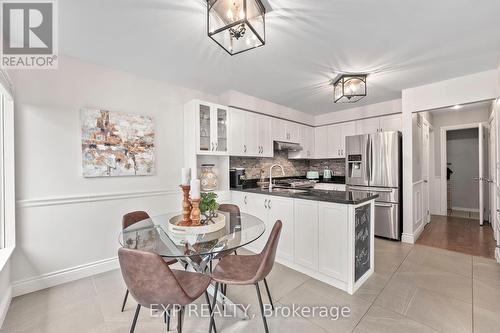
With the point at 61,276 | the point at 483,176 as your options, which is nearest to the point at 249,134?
the point at 61,276

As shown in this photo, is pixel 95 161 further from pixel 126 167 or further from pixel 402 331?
pixel 402 331

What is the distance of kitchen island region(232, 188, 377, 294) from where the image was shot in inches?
87.5

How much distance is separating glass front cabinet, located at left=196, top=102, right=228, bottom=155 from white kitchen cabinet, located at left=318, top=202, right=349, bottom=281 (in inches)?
69.7

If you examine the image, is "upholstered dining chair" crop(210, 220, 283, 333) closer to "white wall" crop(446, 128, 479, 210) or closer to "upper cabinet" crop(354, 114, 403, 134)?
"upper cabinet" crop(354, 114, 403, 134)

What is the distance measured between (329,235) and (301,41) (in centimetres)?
205

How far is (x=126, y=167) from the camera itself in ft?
9.21

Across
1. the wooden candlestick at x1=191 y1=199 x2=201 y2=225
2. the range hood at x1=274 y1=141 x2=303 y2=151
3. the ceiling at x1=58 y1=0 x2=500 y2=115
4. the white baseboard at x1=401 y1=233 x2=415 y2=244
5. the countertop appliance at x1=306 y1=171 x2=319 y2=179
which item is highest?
the ceiling at x1=58 y1=0 x2=500 y2=115

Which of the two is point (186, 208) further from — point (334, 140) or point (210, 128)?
point (334, 140)

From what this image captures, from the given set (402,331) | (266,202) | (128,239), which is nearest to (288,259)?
(266,202)

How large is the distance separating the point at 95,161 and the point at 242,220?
1.91 metres

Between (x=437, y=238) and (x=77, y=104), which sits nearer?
(x=77, y=104)

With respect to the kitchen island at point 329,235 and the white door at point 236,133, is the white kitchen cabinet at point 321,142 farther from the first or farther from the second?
the kitchen island at point 329,235

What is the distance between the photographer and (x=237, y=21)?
1.42 m

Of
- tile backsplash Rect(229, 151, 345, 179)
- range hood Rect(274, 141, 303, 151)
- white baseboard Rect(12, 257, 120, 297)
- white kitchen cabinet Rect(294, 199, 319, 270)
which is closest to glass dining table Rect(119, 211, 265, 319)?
white kitchen cabinet Rect(294, 199, 319, 270)
